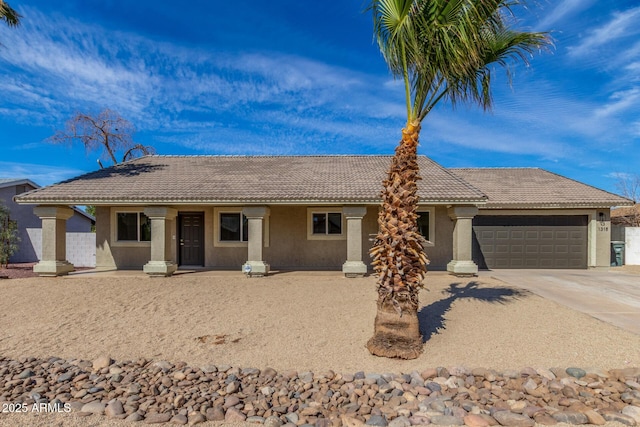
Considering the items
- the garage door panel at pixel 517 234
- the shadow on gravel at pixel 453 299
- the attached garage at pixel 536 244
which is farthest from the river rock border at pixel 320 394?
the garage door panel at pixel 517 234

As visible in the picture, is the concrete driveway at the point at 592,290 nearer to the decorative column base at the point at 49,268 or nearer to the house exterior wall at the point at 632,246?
the house exterior wall at the point at 632,246

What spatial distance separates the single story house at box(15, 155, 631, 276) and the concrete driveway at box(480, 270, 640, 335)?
1.44 meters

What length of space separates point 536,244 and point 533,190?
243 centimetres

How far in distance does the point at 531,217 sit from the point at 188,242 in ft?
46.1

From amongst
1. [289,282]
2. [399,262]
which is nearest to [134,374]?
[399,262]

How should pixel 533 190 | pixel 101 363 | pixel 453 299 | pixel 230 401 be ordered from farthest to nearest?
1. pixel 533 190
2. pixel 453 299
3. pixel 101 363
4. pixel 230 401

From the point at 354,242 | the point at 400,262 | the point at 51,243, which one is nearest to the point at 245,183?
the point at 354,242

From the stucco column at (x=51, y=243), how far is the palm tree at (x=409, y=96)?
11.4 meters

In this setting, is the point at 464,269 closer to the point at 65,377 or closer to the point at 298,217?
the point at 298,217

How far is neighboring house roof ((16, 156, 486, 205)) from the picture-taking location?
11727mm

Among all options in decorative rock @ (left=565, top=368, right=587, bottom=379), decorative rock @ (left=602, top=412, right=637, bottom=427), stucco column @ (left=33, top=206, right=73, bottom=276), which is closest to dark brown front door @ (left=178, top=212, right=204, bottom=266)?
stucco column @ (left=33, top=206, right=73, bottom=276)

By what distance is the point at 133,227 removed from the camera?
13852 millimetres

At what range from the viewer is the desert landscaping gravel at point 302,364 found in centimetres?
410

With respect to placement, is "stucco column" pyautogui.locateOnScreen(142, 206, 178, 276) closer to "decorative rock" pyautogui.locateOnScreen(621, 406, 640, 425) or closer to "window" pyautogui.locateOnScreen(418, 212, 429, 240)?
"window" pyautogui.locateOnScreen(418, 212, 429, 240)
